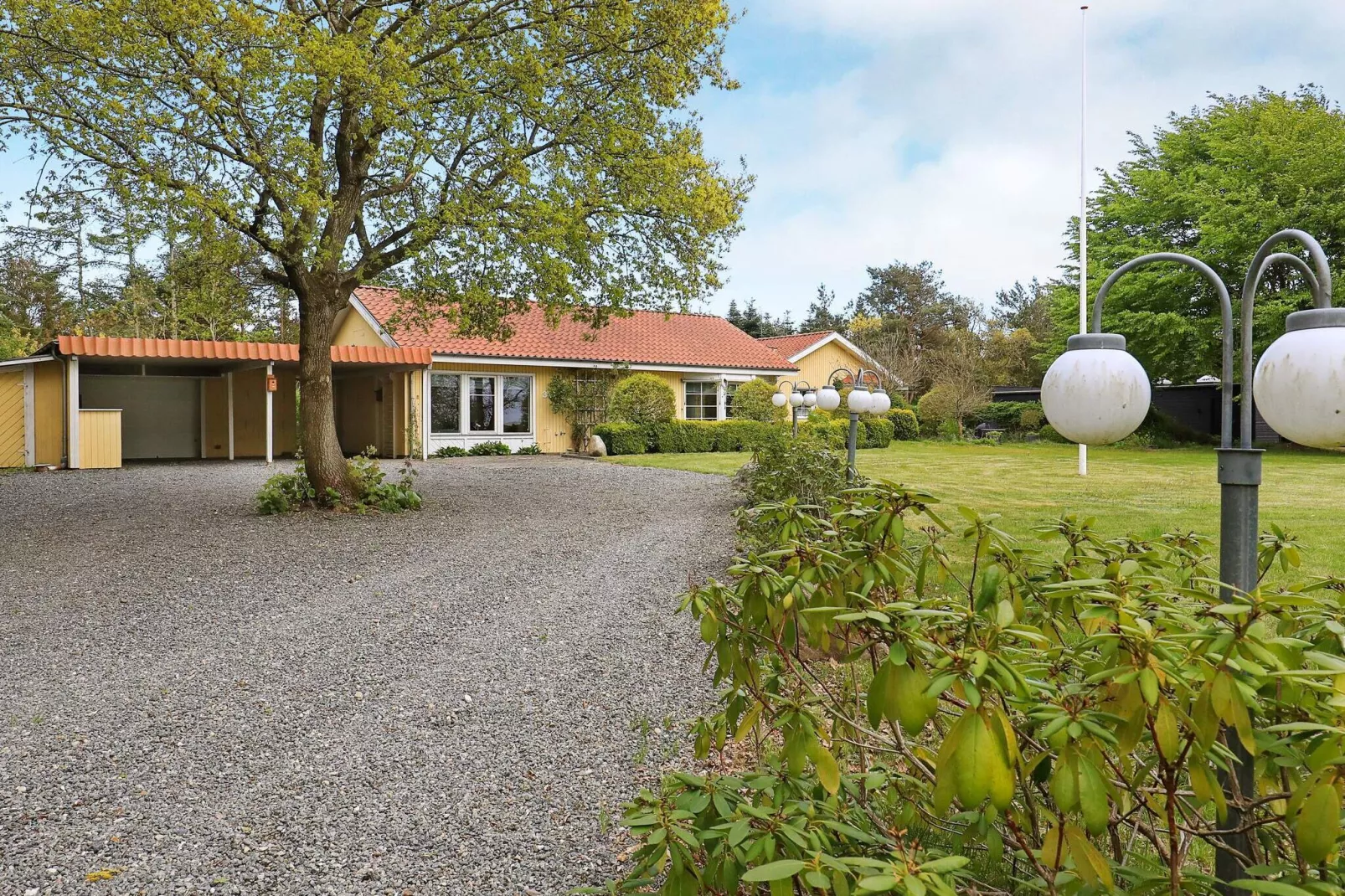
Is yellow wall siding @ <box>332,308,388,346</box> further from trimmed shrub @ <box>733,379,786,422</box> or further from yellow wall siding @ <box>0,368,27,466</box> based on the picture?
trimmed shrub @ <box>733,379,786,422</box>

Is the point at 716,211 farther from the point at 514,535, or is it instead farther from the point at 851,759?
the point at 851,759

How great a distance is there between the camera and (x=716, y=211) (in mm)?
10320

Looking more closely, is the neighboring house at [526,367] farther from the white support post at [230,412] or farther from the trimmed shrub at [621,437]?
the white support post at [230,412]

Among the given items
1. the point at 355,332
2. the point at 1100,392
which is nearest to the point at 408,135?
the point at 1100,392

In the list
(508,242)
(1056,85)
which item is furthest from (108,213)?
(1056,85)

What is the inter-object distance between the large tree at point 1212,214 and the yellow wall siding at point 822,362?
7.17m

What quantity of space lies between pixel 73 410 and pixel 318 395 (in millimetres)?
8755

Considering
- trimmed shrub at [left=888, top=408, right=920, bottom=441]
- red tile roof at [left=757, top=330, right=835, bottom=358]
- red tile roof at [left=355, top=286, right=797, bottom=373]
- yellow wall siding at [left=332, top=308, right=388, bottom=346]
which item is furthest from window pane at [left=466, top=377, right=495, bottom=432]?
trimmed shrub at [left=888, top=408, right=920, bottom=441]

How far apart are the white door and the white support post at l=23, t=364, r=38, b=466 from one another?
2761mm

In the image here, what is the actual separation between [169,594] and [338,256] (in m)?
4.88

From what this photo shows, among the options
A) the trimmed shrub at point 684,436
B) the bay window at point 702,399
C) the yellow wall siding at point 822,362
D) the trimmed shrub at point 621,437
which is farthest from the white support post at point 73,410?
the yellow wall siding at point 822,362

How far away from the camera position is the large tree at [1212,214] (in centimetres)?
2259

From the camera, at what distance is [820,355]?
2975cm

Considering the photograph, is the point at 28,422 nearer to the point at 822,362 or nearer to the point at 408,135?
the point at 408,135
